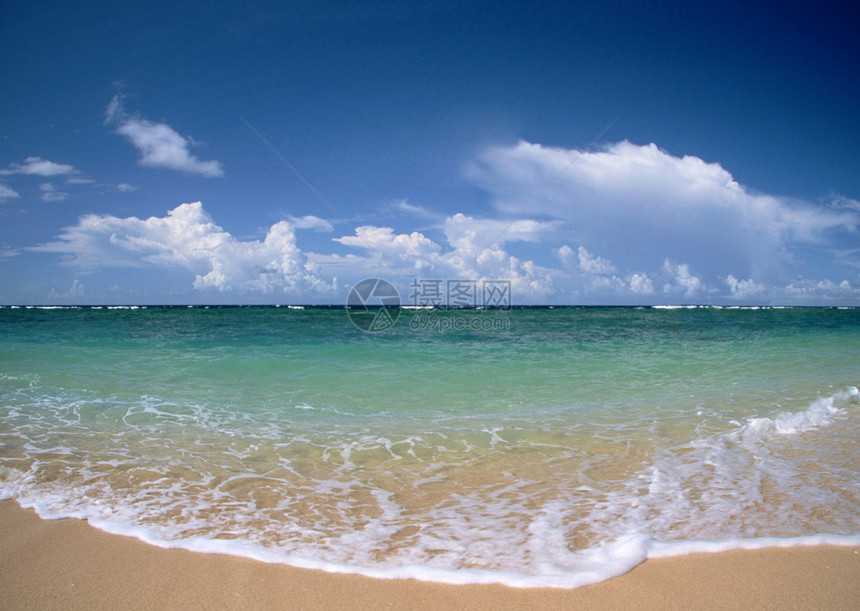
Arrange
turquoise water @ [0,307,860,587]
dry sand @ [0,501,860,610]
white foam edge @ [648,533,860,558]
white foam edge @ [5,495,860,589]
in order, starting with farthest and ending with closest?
→ turquoise water @ [0,307,860,587] < white foam edge @ [648,533,860,558] < white foam edge @ [5,495,860,589] < dry sand @ [0,501,860,610]

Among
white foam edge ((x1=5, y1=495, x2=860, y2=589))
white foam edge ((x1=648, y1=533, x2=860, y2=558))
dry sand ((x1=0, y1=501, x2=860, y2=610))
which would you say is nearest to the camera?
dry sand ((x1=0, y1=501, x2=860, y2=610))

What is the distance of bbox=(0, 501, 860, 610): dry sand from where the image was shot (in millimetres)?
2371

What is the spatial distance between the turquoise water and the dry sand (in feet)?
0.42

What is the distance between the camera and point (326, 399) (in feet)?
26.4

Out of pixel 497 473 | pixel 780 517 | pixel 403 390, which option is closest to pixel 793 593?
pixel 780 517

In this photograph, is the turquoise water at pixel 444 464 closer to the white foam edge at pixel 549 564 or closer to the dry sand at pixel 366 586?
the white foam edge at pixel 549 564

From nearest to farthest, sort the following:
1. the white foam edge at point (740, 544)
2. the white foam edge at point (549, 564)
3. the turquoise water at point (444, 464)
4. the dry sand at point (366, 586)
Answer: the dry sand at point (366, 586)
the white foam edge at point (549, 564)
the white foam edge at point (740, 544)
the turquoise water at point (444, 464)

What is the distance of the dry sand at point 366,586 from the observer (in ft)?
7.78

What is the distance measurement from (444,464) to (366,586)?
232cm

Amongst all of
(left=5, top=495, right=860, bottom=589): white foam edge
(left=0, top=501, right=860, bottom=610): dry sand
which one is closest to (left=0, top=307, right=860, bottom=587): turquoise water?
(left=5, top=495, right=860, bottom=589): white foam edge

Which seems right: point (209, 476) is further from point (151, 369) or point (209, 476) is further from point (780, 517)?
point (151, 369)

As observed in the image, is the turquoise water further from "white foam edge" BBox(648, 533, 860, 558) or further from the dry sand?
the dry sand

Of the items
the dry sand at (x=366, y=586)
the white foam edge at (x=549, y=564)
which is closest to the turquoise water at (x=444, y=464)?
the white foam edge at (x=549, y=564)

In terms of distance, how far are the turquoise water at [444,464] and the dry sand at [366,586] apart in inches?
5.1
